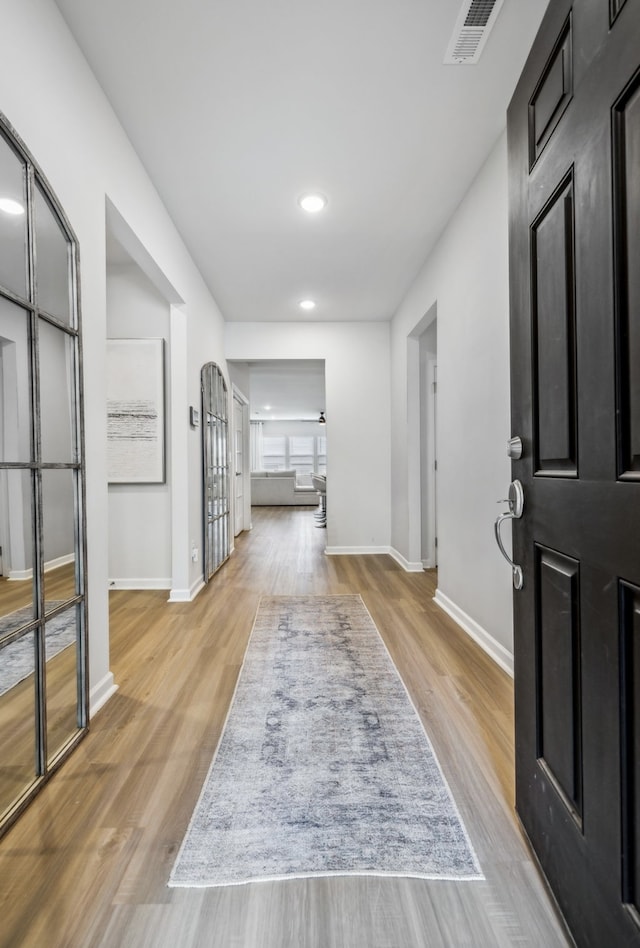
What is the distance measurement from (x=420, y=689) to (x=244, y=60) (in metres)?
2.68

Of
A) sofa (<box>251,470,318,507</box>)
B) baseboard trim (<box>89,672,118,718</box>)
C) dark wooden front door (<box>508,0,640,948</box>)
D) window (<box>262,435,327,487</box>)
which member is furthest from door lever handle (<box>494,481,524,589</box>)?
window (<box>262,435,327,487</box>)

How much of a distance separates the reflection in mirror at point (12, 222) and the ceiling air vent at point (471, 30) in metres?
1.56

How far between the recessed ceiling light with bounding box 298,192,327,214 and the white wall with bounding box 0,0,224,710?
85cm

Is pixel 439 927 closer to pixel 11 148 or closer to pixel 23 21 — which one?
pixel 11 148

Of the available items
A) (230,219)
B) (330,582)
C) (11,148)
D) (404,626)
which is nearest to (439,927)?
(404,626)

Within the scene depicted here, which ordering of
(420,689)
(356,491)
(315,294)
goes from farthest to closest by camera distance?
(356,491), (315,294), (420,689)

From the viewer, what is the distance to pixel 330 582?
4.06 m

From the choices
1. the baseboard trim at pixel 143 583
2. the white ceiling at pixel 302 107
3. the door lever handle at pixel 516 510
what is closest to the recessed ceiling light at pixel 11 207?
the white ceiling at pixel 302 107

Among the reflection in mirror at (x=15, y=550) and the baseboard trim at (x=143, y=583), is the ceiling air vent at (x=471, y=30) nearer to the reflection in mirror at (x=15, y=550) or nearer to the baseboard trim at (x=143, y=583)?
the reflection in mirror at (x=15, y=550)

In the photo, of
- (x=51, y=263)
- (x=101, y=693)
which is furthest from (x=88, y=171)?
(x=101, y=693)

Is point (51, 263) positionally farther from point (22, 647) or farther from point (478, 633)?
point (478, 633)

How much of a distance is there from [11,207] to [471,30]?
5.58 ft

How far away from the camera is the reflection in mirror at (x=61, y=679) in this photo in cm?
152

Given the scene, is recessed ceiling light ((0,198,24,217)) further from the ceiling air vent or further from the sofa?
the sofa
